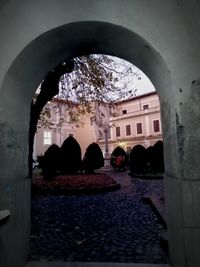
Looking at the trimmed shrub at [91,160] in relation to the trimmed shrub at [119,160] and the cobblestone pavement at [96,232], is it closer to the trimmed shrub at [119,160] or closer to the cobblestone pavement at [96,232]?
the trimmed shrub at [119,160]

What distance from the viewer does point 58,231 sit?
4844 mm

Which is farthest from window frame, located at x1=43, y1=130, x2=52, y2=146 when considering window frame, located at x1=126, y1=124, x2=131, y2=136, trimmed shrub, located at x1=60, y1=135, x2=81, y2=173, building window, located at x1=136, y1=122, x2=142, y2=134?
trimmed shrub, located at x1=60, y1=135, x2=81, y2=173

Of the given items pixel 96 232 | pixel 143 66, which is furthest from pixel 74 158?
pixel 143 66

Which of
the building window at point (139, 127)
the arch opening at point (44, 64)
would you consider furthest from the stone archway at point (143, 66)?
the building window at point (139, 127)

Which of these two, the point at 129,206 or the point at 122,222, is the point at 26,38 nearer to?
the point at 122,222

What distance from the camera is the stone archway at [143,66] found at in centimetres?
249

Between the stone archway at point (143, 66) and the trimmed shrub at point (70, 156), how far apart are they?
44.7 ft

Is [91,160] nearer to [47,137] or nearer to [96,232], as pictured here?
[96,232]

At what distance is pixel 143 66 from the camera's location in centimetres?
334

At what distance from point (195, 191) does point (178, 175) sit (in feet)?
0.78

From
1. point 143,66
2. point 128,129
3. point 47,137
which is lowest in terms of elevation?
point 143,66

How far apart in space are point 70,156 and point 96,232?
491 inches

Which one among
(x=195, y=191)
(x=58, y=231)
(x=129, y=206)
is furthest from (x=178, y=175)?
(x=129, y=206)

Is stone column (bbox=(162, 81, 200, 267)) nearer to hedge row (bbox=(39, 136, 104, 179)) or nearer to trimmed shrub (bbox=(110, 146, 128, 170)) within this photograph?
hedge row (bbox=(39, 136, 104, 179))
